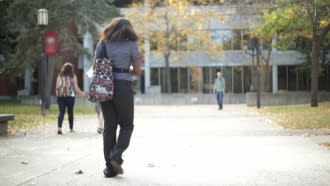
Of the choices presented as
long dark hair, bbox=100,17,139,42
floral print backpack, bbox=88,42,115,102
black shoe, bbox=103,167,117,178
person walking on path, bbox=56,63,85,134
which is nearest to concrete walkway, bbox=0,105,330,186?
black shoe, bbox=103,167,117,178

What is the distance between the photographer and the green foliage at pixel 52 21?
29641 millimetres

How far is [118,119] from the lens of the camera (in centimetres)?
834

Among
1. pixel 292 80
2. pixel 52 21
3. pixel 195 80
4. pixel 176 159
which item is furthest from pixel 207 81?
pixel 176 159

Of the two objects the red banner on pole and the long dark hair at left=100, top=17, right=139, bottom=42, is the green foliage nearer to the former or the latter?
the red banner on pole

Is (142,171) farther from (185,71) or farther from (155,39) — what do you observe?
(185,71)

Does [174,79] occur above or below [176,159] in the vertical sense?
below

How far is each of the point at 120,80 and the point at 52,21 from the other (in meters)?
22.3

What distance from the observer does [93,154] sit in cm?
1085

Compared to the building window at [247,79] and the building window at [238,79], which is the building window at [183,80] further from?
the building window at [247,79]

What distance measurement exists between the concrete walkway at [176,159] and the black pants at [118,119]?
37 cm

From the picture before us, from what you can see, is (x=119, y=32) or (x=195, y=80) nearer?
(x=119, y=32)

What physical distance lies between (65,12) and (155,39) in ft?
58.7

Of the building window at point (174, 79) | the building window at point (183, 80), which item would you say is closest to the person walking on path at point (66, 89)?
the building window at point (183, 80)

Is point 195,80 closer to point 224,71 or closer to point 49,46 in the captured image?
point 224,71
